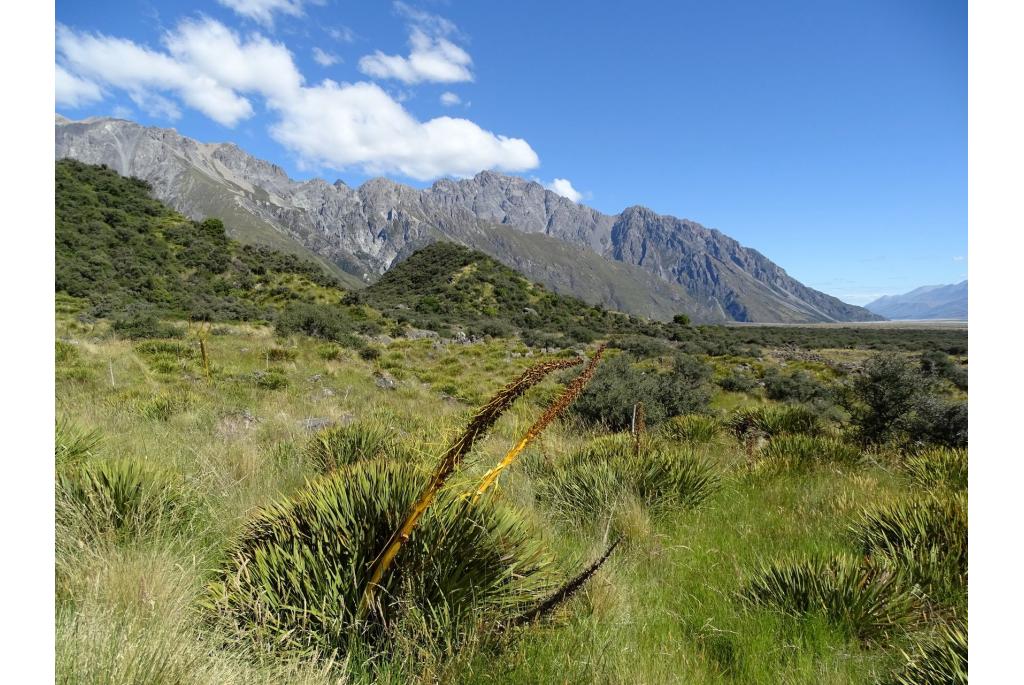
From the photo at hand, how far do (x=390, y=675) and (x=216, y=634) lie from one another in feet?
2.35

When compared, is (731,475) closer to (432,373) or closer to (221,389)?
(221,389)

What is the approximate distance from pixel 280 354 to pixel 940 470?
16.0 meters

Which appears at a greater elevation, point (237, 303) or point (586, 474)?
point (237, 303)

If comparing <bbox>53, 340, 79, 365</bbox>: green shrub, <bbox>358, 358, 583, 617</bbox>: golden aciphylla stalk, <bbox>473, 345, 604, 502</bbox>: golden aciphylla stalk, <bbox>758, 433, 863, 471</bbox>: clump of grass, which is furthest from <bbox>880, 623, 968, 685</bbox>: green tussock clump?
<bbox>53, 340, 79, 365</bbox>: green shrub

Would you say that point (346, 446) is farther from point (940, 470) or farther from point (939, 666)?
point (940, 470)

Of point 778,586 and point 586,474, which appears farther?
point 586,474

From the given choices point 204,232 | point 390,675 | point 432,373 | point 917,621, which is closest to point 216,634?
point 390,675

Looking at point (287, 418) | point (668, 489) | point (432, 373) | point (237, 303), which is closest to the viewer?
point (668, 489)

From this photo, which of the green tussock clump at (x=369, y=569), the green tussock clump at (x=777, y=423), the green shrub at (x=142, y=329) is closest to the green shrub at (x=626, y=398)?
A: the green tussock clump at (x=777, y=423)

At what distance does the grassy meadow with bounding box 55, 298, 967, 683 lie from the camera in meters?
1.98

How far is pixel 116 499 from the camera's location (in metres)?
3.14

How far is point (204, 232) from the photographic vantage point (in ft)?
128

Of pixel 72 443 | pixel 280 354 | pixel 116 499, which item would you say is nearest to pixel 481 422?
pixel 116 499
